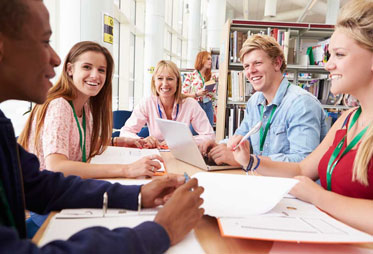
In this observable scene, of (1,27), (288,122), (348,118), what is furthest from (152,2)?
(1,27)

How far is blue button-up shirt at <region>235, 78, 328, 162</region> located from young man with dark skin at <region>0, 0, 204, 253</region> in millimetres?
1036

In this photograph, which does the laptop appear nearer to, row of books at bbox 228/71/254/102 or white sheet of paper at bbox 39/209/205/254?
Result: white sheet of paper at bbox 39/209/205/254

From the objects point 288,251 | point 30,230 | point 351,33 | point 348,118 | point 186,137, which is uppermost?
point 351,33

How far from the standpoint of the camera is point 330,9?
31.3 feet

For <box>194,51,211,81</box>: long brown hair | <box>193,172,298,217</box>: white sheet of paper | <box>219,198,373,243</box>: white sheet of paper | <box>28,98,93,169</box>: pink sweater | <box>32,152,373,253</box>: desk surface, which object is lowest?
<box>32,152,373,253</box>: desk surface

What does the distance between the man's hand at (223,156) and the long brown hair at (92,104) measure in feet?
2.17

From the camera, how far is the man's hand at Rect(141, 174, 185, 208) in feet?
2.66

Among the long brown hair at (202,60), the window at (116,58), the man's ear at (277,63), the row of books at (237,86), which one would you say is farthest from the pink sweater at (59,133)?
the window at (116,58)

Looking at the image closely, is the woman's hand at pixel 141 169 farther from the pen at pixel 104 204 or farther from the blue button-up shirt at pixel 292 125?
the blue button-up shirt at pixel 292 125

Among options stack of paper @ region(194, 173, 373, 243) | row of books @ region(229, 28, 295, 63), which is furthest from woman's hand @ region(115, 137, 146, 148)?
row of books @ region(229, 28, 295, 63)

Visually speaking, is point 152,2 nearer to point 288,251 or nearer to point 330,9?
point 330,9

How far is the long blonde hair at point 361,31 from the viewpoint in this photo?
948 mm

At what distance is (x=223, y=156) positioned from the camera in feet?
4.57

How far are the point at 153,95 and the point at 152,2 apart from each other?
477 centimetres
